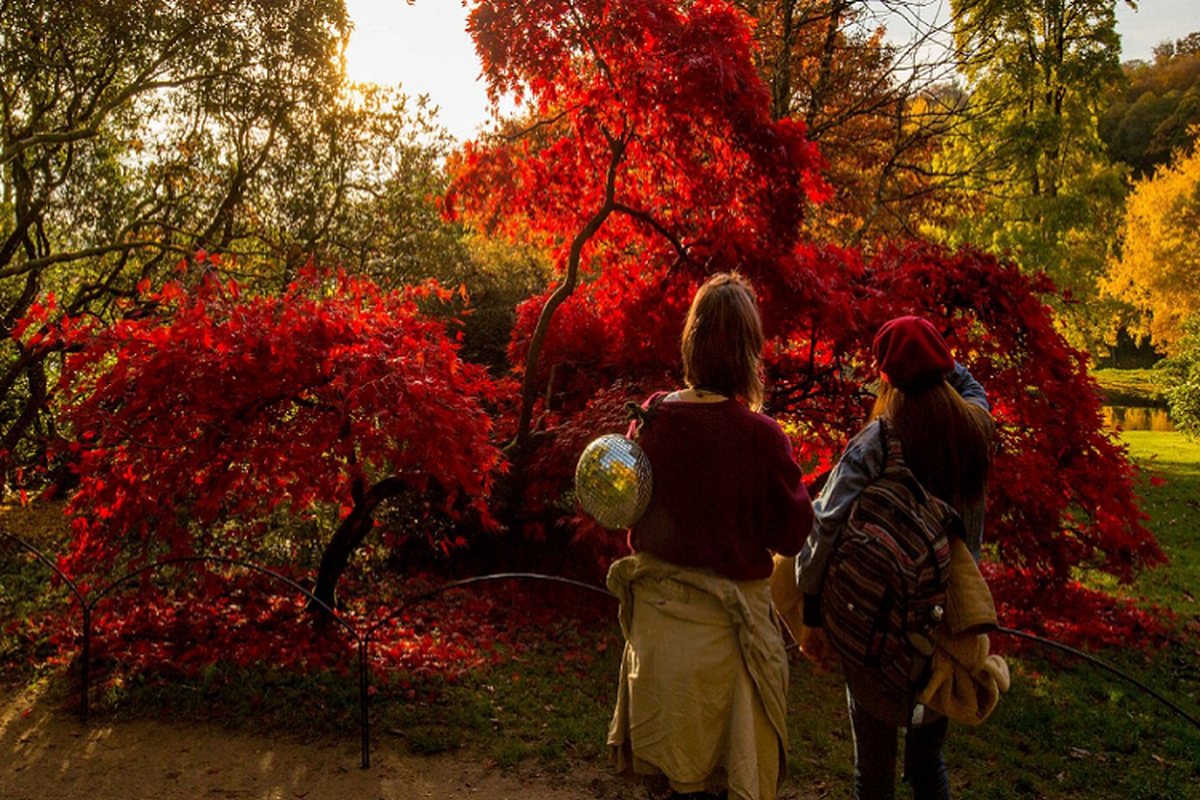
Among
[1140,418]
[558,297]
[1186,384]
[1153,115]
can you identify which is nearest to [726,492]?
[558,297]

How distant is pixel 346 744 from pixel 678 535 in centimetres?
262

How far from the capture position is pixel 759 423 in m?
2.20

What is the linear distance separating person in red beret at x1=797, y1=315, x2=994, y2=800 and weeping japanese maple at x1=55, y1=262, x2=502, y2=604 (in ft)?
7.61

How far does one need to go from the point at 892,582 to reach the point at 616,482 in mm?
738

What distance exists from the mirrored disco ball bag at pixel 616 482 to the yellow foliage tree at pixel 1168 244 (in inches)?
886

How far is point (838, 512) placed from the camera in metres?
2.29

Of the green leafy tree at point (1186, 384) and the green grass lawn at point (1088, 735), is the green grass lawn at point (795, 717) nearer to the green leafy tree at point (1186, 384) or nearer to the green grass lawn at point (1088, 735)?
the green grass lawn at point (1088, 735)

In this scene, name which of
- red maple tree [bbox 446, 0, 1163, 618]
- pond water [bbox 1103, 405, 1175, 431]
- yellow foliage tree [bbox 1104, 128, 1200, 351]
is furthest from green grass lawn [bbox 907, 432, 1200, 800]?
yellow foliage tree [bbox 1104, 128, 1200, 351]

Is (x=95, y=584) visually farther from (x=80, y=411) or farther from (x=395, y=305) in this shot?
(x=395, y=305)

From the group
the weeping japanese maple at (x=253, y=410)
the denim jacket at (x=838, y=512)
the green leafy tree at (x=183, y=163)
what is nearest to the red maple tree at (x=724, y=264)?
the weeping japanese maple at (x=253, y=410)

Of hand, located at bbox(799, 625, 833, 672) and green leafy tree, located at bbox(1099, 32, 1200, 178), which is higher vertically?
green leafy tree, located at bbox(1099, 32, 1200, 178)

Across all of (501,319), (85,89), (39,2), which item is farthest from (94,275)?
(501,319)

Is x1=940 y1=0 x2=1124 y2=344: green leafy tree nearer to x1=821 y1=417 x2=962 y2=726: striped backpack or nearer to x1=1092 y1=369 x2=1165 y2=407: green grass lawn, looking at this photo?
x1=1092 y1=369 x2=1165 y2=407: green grass lawn

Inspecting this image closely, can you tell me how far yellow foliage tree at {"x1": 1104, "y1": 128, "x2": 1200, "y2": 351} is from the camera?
21188mm
